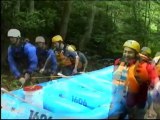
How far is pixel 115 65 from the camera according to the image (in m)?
7.61

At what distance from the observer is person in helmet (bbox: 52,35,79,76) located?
1102cm

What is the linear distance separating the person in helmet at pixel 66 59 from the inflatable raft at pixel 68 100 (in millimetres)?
1212

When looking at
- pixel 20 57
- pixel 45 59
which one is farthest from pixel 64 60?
pixel 20 57

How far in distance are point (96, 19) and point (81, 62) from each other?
1.35 metres

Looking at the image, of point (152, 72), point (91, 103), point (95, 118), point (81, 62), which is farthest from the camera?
point (81, 62)

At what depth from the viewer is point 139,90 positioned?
634 centimetres

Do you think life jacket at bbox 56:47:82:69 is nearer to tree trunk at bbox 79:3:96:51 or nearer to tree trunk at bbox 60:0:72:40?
tree trunk at bbox 79:3:96:51

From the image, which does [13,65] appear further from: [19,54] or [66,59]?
[66,59]

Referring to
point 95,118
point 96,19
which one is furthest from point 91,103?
point 96,19

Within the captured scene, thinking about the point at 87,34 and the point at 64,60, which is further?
the point at 87,34

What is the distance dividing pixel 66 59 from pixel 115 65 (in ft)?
12.1

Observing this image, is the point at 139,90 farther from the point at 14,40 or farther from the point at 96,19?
the point at 96,19

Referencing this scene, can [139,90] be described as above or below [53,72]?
above

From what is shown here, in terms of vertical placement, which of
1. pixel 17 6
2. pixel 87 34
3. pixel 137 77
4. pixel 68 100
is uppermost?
pixel 17 6
